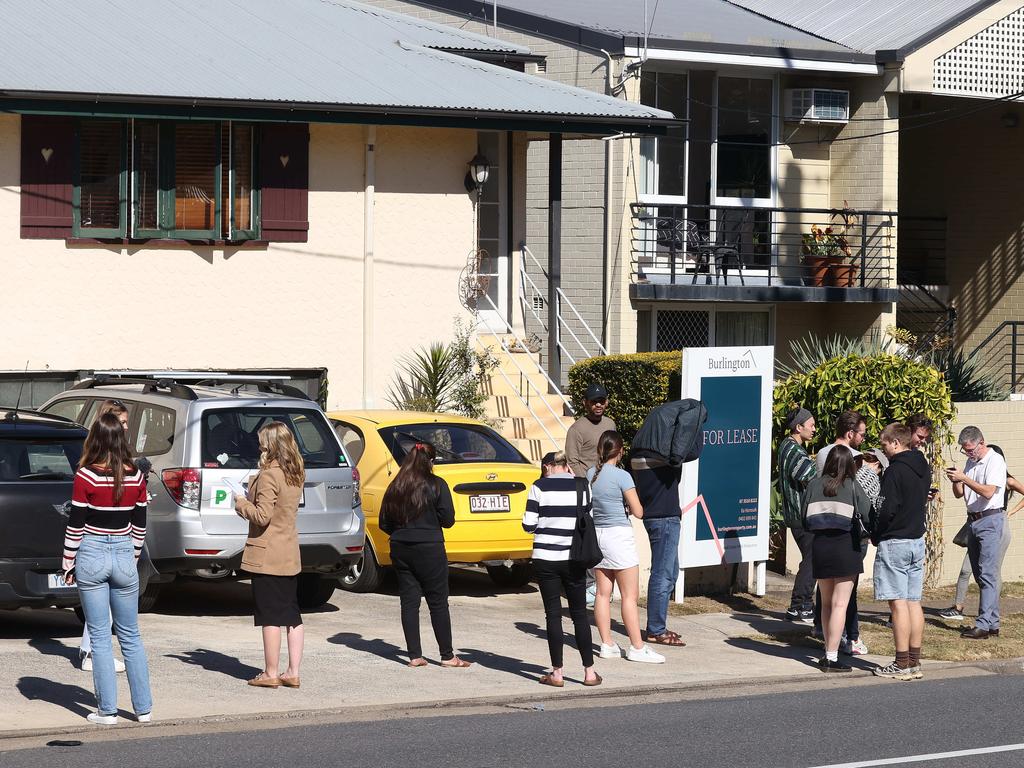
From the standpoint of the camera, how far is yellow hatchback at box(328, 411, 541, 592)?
13.3 meters

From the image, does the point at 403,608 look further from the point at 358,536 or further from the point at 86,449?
the point at 86,449

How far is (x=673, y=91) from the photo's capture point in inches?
909

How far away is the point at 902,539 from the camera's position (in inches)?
443

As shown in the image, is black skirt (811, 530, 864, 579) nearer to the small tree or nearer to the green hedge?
the green hedge

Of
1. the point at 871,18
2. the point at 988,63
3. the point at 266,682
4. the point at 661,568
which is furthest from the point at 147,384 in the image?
the point at 871,18

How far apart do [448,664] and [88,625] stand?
2.97m

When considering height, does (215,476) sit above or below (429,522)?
above

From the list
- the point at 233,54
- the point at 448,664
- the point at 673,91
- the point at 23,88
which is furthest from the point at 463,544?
the point at 673,91

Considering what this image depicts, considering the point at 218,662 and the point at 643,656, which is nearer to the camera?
the point at 218,662

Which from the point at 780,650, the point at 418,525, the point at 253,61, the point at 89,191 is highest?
the point at 253,61

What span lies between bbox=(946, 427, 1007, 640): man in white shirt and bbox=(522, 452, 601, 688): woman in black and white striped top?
395cm

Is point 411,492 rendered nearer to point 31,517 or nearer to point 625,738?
point 625,738

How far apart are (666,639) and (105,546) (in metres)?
5.10

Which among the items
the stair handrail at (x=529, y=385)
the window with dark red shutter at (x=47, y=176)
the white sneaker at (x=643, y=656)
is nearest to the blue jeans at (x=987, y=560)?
the white sneaker at (x=643, y=656)
